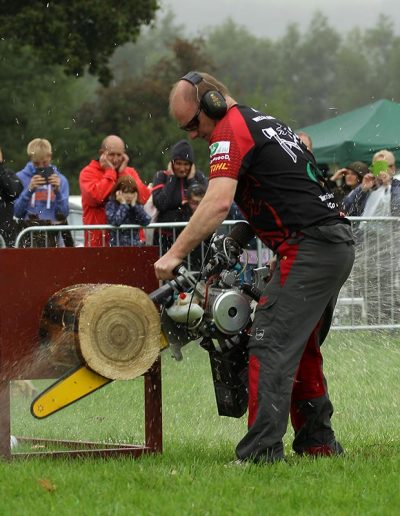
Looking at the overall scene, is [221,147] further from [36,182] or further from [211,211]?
[36,182]

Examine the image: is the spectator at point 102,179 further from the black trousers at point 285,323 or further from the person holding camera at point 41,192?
the black trousers at point 285,323

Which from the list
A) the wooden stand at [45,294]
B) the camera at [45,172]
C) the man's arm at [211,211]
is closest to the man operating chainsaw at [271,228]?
the man's arm at [211,211]

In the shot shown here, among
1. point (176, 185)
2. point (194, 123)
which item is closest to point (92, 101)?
point (176, 185)

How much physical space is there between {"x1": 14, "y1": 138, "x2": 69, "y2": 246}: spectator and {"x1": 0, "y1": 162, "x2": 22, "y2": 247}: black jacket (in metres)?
0.10

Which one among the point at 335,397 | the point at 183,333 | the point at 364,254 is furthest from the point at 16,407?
the point at 364,254

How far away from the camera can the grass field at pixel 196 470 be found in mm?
5688

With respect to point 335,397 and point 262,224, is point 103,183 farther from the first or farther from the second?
point 262,224

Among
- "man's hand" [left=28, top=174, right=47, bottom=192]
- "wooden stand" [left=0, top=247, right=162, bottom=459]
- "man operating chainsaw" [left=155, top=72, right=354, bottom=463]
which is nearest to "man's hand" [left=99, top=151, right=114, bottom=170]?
"man's hand" [left=28, top=174, right=47, bottom=192]

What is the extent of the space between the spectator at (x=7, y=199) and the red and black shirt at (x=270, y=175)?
6.78 m

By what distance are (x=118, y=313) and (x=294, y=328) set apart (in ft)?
3.22

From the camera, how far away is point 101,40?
37.9m

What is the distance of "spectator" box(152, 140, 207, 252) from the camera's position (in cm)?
1344

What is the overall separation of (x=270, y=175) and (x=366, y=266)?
6771mm

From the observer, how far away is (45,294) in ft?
23.7
